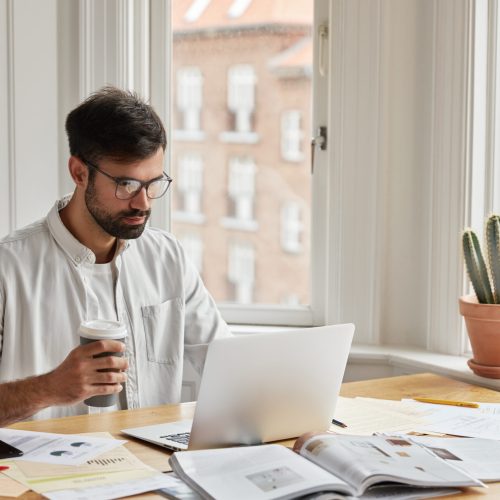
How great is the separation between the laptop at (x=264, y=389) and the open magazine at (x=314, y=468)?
9 centimetres

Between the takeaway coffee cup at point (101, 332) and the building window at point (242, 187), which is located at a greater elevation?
the building window at point (242, 187)

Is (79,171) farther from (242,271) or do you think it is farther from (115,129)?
(242,271)

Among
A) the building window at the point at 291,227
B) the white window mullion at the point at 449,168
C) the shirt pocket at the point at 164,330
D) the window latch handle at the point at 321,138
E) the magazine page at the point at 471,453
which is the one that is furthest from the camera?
the building window at the point at 291,227

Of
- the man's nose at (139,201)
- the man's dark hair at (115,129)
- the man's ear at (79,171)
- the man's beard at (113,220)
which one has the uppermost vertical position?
the man's dark hair at (115,129)

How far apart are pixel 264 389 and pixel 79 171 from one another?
83 centimetres

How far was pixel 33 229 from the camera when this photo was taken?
2.21m

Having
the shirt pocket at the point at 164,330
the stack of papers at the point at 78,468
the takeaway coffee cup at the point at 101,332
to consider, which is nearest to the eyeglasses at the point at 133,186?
the shirt pocket at the point at 164,330

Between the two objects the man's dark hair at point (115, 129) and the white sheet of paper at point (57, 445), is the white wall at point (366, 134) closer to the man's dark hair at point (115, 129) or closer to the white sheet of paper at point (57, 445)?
the man's dark hair at point (115, 129)

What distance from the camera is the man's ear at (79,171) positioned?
2184mm

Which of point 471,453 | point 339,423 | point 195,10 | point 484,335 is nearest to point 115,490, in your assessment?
point 339,423

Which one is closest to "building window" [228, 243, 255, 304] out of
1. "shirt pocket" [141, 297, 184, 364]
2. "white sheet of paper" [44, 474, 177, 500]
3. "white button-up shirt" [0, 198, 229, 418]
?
"white button-up shirt" [0, 198, 229, 418]

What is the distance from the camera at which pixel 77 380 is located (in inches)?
66.7

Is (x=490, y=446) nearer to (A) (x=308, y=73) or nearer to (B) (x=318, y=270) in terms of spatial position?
(B) (x=318, y=270)

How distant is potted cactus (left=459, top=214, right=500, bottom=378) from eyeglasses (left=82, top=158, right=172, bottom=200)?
901mm
